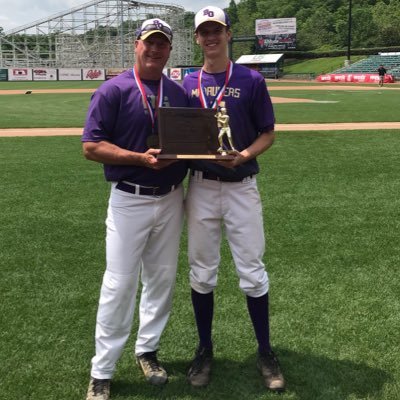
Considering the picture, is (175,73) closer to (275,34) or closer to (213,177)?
(275,34)

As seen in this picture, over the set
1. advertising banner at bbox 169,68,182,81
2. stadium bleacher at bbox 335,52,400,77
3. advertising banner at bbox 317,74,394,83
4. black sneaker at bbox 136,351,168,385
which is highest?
stadium bleacher at bbox 335,52,400,77

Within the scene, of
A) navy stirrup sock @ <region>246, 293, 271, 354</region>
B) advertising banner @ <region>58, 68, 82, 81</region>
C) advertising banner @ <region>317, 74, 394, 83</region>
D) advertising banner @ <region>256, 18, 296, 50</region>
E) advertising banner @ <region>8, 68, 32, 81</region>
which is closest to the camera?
navy stirrup sock @ <region>246, 293, 271, 354</region>

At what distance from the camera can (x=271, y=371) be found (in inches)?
121

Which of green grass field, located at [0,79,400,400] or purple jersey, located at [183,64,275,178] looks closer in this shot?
purple jersey, located at [183,64,275,178]

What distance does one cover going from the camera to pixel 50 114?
1916 cm

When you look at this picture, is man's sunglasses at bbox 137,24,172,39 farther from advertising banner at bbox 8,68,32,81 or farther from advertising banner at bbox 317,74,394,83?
advertising banner at bbox 8,68,32,81

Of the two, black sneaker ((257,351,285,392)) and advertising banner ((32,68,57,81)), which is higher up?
advertising banner ((32,68,57,81))

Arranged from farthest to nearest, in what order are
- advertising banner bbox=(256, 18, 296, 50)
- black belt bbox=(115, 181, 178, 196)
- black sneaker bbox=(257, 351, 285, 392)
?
advertising banner bbox=(256, 18, 296, 50)
black sneaker bbox=(257, 351, 285, 392)
black belt bbox=(115, 181, 178, 196)

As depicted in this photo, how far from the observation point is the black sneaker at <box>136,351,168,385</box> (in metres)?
3.08

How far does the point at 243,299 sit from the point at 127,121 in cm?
209

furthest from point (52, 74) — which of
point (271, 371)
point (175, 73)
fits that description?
point (271, 371)

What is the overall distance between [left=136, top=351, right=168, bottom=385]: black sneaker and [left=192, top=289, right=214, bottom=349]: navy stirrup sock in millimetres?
323

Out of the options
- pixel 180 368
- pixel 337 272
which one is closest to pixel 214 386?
pixel 180 368

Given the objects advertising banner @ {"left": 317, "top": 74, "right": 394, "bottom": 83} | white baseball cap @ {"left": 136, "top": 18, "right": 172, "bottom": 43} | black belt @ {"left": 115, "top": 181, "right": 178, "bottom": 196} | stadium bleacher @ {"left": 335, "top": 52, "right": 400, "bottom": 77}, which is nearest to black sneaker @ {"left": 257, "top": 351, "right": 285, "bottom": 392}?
black belt @ {"left": 115, "top": 181, "right": 178, "bottom": 196}
